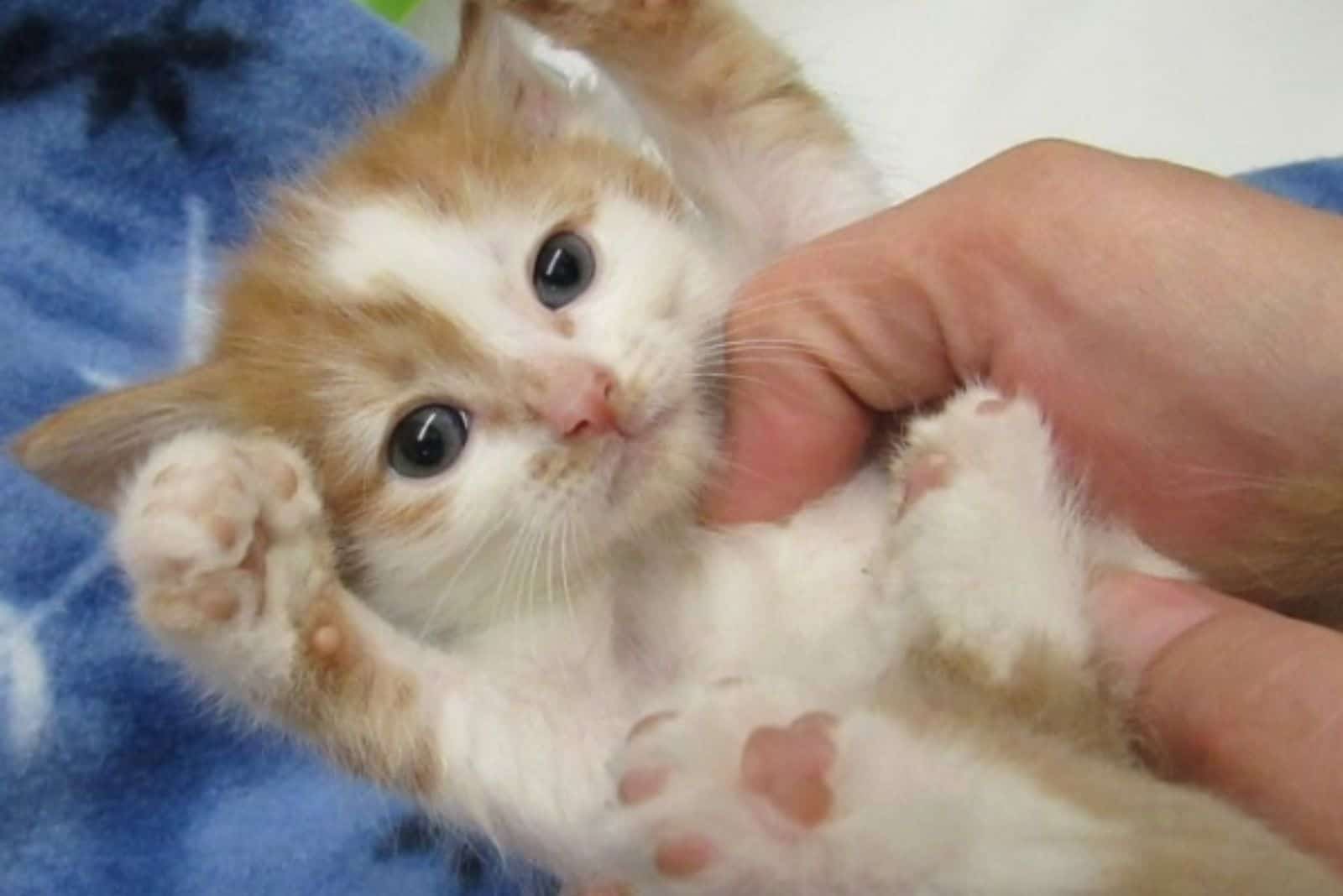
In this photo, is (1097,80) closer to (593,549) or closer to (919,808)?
(593,549)

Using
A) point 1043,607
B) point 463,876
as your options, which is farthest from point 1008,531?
point 463,876

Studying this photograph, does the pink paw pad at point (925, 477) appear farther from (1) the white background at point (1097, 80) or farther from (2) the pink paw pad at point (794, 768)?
(1) the white background at point (1097, 80)

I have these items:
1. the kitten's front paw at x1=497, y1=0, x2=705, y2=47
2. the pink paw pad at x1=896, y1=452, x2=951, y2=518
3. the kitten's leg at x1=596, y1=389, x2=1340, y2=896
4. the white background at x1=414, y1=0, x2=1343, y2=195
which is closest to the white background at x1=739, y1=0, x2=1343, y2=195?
the white background at x1=414, y1=0, x2=1343, y2=195

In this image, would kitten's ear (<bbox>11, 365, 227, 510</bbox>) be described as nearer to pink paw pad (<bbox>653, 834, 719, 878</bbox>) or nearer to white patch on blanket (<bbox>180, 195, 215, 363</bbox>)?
white patch on blanket (<bbox>180, 195, 215, 363</bbox>)

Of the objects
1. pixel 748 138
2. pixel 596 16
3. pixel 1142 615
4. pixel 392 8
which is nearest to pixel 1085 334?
pixel 1142 615

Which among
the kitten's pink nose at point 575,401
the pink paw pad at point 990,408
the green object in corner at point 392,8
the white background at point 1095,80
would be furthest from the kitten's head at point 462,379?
the green object in corner at point 392,8

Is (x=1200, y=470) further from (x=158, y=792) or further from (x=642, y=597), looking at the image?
(x=158, y=792)

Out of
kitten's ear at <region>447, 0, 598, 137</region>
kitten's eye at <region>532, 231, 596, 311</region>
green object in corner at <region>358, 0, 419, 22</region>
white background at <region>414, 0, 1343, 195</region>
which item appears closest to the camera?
kitten's eye at <region>532, 231, 596, 311</region>
